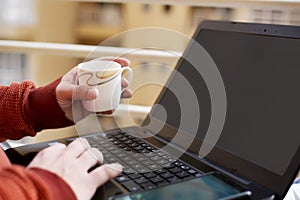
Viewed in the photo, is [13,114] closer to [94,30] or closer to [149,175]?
[149,175]

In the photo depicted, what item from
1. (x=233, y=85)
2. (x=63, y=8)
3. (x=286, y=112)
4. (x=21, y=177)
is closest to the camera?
(x=21, y=177)

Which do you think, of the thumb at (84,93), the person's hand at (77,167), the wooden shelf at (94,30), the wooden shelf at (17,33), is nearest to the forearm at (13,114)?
the thumb at (84,93)

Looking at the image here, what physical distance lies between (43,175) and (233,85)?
0.39m

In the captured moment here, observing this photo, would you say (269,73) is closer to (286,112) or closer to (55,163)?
(286,112)

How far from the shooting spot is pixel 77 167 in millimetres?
621

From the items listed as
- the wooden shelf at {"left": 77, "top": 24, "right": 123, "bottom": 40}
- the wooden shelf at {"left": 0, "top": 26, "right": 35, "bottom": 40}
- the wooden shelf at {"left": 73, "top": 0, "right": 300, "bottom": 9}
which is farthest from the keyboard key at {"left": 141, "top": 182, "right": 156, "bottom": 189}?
the wooden shelf at {"left": 77, "top": 24, "right": 123, "bottom": 40}

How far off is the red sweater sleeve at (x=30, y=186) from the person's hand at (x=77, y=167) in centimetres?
→ 1

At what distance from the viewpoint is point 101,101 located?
79 centimetres

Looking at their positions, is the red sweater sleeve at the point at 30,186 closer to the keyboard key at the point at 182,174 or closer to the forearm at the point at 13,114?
the keyboard key at the point at 182,174

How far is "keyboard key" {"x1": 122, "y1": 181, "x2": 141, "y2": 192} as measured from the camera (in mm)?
602

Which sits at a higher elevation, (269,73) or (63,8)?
(269,73)

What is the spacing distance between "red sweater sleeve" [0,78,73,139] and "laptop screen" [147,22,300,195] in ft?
0.79

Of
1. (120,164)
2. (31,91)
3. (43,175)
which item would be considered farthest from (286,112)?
(31,91)

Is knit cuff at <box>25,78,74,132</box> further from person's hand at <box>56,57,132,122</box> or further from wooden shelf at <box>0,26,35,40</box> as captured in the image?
wooden shelf at <box>0,26,35,40</box>
